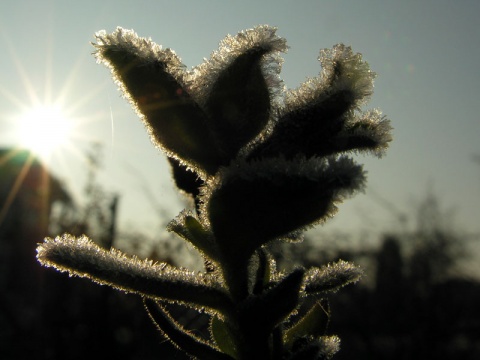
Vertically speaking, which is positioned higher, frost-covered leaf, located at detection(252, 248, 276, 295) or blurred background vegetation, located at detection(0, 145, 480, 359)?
blurred background vegetation, located at detection(0, 145, 480, 359)

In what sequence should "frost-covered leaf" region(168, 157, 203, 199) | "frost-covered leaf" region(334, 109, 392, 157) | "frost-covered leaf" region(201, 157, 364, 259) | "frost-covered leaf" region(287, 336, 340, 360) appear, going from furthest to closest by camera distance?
"frost-covered leaf" region(168, 157, 203, 199) → "frost-covered leaf" region(334, 109, 392, 157) → "frost-covered leaf" region(287, 336, 340, 360) → "frost-covered leaf" region(201, 157, 364, 259)

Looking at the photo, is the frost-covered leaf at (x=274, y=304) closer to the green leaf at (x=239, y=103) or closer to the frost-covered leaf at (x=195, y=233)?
the frost-covered leaf at (x=195, y=233)

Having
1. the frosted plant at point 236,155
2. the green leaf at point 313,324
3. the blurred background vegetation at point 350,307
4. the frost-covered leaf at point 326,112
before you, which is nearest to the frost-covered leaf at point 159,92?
the frosted plant at point 236,155

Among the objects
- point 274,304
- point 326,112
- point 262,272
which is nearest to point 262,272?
point 262,272

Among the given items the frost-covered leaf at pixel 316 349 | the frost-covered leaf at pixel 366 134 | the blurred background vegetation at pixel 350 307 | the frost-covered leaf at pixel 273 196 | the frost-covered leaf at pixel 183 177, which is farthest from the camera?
the blurred background vegetation at pixel 350 307

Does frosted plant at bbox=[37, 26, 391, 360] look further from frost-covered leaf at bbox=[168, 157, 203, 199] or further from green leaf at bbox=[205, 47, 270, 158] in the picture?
frost-covered leaf at bbox=[168, 157, 203, 199]

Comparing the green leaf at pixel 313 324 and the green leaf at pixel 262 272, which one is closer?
the green leaf at pixel 262 272

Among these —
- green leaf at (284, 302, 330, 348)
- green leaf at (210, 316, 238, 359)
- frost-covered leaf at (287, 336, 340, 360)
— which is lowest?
frost-covered leaf at (287, 336, 340, 360)

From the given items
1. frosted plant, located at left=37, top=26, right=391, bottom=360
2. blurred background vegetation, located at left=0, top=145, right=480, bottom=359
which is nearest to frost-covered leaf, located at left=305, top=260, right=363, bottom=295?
frosted plant, located at left=37, top=26, right=391, bottom=360
